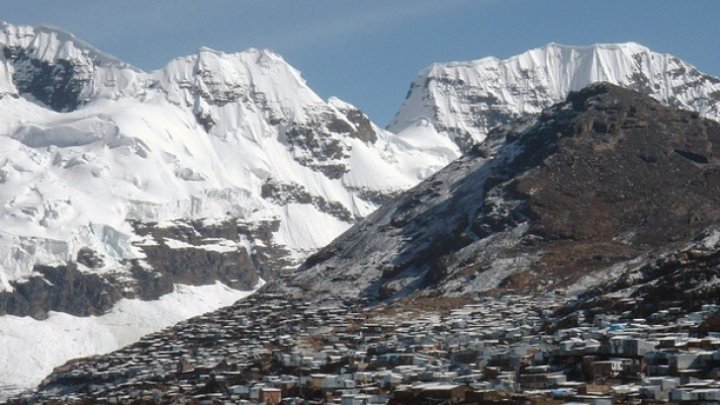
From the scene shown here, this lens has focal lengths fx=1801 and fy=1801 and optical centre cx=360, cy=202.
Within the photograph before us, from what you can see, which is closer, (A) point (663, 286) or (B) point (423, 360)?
(B) point (423, 360)

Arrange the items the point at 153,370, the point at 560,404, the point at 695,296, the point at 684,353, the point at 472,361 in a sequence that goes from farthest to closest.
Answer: the point at 153,370, the point at 695,296, the point at 472,361, the point at 684,353, the point at 560,404

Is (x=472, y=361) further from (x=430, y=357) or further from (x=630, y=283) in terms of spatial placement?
(x=630, y=283)

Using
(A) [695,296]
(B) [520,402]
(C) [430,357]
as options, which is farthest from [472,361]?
(B) [520,402]

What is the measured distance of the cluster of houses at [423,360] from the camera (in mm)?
105062

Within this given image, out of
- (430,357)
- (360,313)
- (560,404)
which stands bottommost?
(560,404)

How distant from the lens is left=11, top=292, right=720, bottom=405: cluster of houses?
105 metres

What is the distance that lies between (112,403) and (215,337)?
42607 mm

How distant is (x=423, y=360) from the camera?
134375 millimetres

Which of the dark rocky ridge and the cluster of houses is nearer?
the cluster of houses

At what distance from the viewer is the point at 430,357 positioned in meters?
136

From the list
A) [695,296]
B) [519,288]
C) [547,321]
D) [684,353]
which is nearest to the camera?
[684,353]

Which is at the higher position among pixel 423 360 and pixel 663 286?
pixel 663 286

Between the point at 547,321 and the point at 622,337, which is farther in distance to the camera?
the point at 547,321

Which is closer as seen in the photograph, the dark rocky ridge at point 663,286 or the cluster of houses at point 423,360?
the cluster of houses at point 423,360
